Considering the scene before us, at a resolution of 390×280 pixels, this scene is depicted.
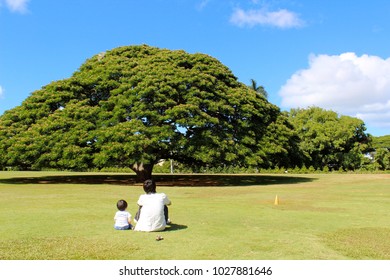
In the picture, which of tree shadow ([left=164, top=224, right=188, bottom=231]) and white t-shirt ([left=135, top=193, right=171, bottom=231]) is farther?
tree shadow ([left=164, top=224, right=188, bottom=231])

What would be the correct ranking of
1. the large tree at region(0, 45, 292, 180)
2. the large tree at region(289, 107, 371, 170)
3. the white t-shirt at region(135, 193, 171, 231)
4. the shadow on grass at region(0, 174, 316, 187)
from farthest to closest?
the large tree at region(289, 107, 371, 170), the shadow on grass at region(0, 174, 316, 187), the large tree at region(0, 45, 292, 180), the white t-shirt at region(135, 193, 171, 231)

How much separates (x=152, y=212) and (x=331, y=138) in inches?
2402

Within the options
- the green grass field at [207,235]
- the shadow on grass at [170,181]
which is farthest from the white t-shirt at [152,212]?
the shadow on grass at [170,181]

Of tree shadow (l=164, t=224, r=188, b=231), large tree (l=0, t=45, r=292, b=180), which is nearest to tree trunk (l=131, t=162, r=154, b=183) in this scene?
large tree (l=0, t=45, r=292, b=180)

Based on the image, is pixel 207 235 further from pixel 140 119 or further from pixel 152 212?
pixel 140 119

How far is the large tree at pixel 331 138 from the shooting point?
64438 millimetres

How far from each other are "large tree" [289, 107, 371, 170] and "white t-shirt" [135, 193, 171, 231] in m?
57.5

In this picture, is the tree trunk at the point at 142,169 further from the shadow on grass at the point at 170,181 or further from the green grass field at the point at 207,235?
the green grass field at the point at 207,235

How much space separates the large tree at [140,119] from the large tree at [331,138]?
114ft

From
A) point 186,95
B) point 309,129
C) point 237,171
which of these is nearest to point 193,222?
point 186,95

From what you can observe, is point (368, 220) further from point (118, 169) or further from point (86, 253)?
point (118, 169)

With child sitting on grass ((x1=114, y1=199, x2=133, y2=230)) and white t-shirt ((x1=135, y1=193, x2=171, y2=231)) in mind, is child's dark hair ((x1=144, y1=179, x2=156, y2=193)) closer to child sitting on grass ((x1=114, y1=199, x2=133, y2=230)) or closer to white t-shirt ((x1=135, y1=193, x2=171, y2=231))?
white t-shirt ((x1=135, y1=193, x2=171, y2=231))

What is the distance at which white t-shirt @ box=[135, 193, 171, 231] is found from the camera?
895 centimetres

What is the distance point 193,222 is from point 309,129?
58172 mm
